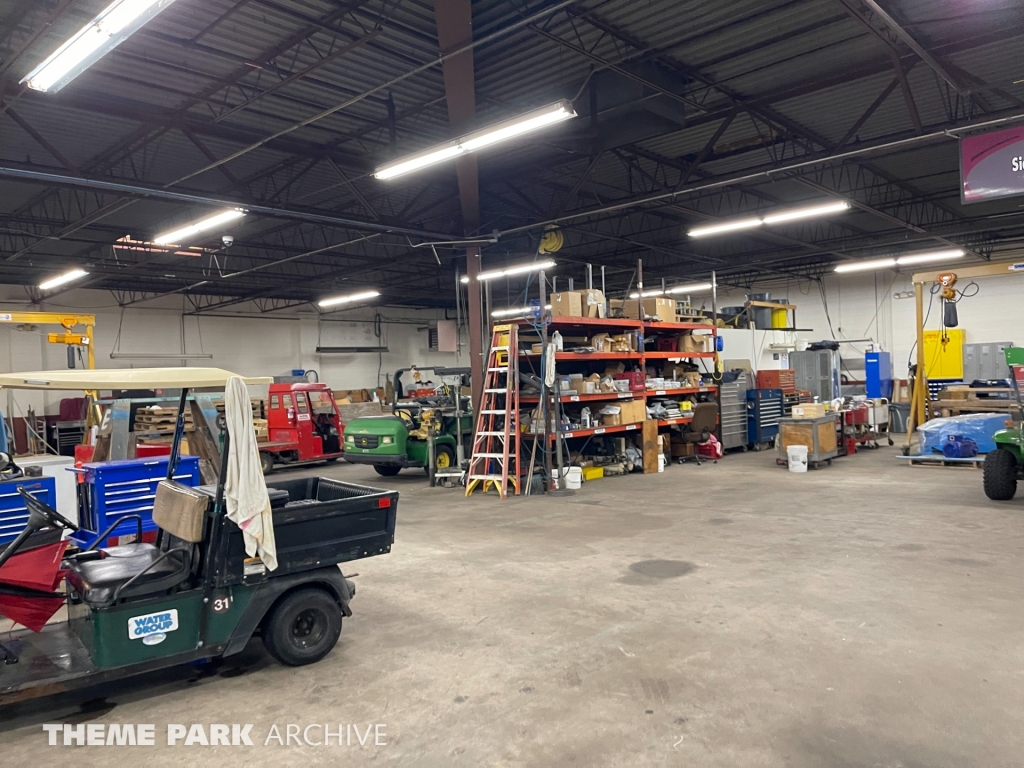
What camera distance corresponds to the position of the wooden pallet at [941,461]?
10812 millimetres

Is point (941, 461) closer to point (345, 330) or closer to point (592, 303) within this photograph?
point (592, 303)

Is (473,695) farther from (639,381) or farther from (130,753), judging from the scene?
(639,381)

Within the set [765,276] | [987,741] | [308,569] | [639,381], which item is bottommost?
[987,741]

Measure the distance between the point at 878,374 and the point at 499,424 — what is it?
1437 centimetres

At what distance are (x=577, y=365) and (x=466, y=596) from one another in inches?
302

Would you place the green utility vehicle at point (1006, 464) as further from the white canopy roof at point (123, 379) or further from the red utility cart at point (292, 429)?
the red utility cart at point (292, 429)

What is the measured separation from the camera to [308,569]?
3984mm

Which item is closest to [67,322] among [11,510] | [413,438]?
[413,438]

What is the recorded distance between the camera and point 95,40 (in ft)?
16.6

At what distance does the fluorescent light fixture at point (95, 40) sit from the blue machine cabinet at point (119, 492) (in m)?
3.35

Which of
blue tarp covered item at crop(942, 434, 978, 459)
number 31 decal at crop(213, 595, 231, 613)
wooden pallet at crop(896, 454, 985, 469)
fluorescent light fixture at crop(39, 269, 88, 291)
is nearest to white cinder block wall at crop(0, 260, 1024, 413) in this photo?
fluorescent light fixture at crop(39, 269, 88, 291)

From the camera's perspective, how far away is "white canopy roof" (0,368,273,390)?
3.53 meters

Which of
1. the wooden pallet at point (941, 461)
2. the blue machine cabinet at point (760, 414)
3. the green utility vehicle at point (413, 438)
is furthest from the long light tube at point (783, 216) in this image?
the green utility vehicle at point (413, 438)

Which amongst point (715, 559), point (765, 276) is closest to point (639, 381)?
point (715, 559)
